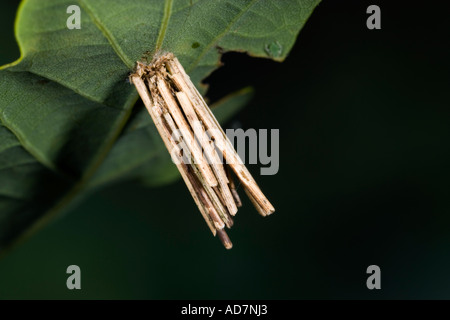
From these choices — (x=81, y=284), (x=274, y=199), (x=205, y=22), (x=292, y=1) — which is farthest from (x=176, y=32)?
(x=81, y=284)

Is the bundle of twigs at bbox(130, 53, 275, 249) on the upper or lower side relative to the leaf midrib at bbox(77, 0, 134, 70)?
lower

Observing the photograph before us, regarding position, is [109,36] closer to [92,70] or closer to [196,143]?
[92,70]

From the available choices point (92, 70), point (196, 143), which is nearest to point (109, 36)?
point (92, 70)

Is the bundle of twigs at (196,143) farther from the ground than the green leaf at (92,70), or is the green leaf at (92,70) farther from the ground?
the green leaf at (92,70)

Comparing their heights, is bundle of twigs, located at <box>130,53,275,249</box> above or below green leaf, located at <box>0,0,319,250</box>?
below
